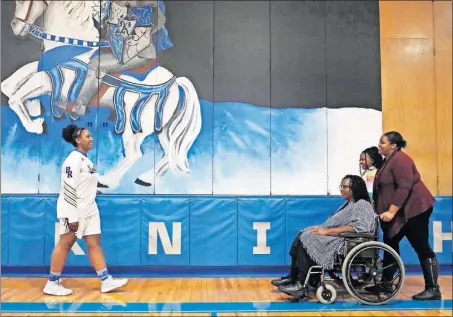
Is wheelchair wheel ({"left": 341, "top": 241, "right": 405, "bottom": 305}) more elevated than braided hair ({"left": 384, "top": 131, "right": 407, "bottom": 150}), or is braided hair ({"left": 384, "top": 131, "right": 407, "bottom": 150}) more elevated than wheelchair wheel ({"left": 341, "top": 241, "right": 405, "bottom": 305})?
braided hair ({"left": 384, "top": 131, "right": 407, "bottom": 150})

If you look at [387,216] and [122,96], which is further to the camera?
[122,96]

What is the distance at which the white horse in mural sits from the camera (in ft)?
15.2

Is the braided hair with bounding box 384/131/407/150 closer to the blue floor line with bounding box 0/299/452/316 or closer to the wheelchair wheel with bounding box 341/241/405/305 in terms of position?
the wheelchair wheel with bounding box 341/241/405/305

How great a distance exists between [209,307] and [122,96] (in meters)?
2.60

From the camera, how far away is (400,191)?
3.19 meters

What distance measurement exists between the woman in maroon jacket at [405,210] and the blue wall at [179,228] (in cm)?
105

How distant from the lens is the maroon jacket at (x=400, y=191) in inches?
126

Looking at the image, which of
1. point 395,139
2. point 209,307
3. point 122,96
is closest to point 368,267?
point 395,139

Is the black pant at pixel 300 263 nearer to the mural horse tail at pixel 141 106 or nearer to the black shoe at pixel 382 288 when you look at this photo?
the black shoe at pixel 382 288

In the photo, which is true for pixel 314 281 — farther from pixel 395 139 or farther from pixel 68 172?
pixel 68 172

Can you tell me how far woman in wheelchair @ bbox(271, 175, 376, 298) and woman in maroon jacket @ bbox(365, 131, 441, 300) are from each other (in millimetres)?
166

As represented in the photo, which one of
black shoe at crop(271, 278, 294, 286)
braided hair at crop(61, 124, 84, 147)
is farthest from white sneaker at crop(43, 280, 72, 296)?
black shoe at crop(271, 278, 294, 286)

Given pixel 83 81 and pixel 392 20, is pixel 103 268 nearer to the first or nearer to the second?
pixel 83 81

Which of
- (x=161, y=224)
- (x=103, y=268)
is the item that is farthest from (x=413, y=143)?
(x=103, y=268)
